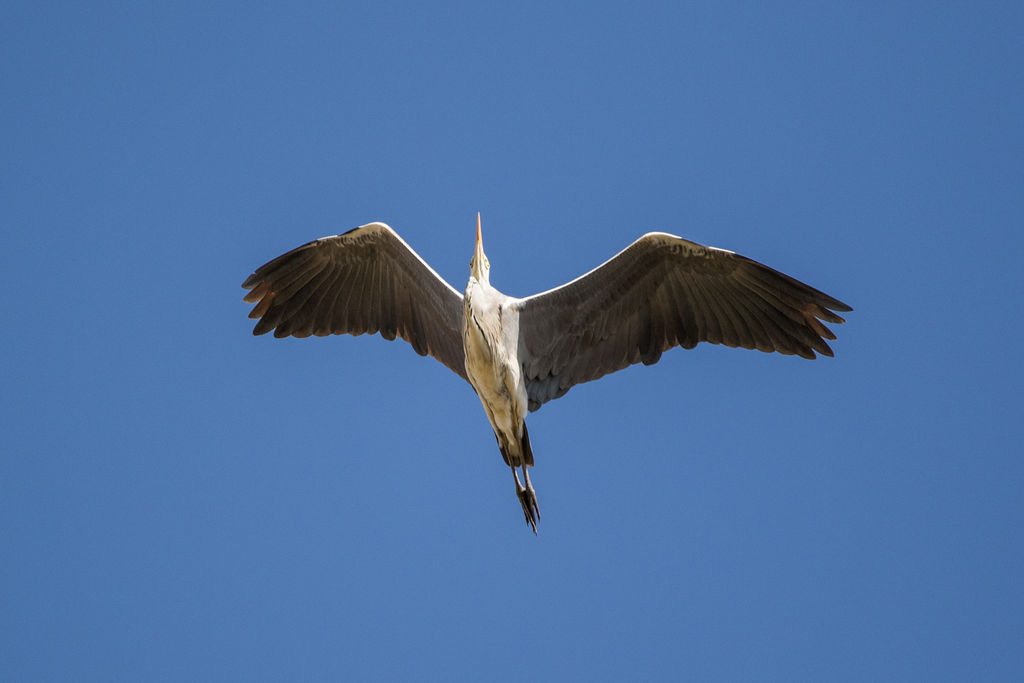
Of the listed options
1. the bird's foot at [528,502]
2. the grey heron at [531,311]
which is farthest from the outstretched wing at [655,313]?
the bird's foot at [528,502]

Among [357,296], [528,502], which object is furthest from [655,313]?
[357,296]

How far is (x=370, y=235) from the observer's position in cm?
995

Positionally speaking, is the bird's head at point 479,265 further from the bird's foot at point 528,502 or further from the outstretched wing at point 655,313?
the bird's foot at point 528,502

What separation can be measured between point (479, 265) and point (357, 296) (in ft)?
4.28

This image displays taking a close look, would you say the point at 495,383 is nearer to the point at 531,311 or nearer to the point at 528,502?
the point at 531,311

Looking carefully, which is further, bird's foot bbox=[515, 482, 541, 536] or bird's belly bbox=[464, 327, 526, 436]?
bird's foot bbox=[515, 482, 541, 536]

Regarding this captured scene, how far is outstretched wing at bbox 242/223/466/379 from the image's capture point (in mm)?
9930

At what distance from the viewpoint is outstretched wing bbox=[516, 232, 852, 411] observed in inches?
372

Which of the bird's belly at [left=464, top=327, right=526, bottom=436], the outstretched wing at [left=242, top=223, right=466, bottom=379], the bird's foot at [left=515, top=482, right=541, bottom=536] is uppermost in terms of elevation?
the outstretched wing at [left=242, top=223, right=466, bottom=379]

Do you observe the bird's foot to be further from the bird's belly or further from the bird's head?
the bird's head

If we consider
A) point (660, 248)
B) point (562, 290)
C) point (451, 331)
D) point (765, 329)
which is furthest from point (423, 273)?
point (765, 329)

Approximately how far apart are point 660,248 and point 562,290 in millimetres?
969

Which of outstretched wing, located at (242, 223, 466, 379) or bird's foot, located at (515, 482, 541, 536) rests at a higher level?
outstretched wing, located at (242, 223, 466, 379)

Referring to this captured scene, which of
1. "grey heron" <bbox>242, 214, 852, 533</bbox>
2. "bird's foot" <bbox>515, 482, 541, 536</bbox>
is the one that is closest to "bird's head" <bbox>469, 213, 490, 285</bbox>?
"grey heron" <bbox>242, 214, 852, 533</bbox>
